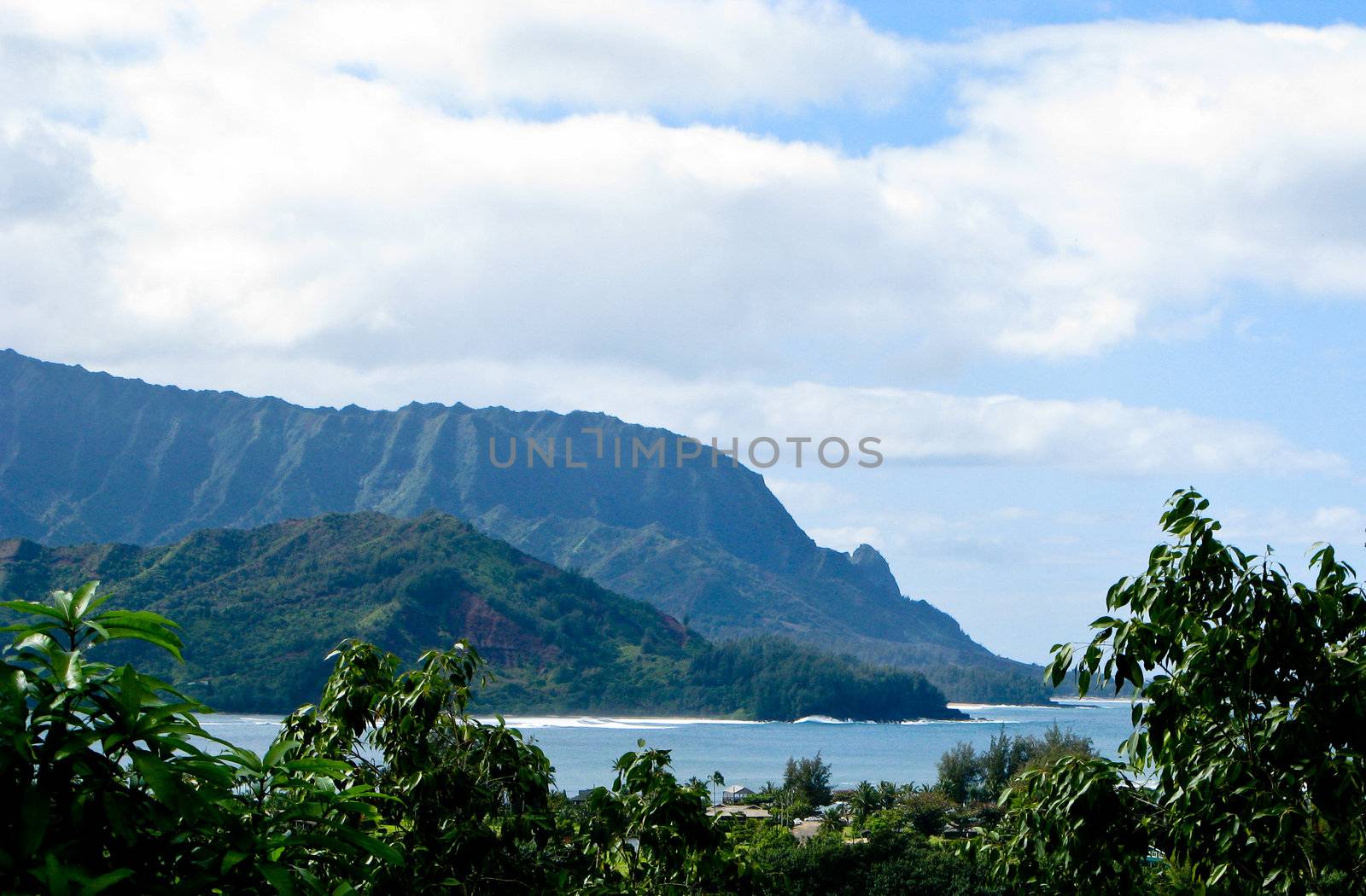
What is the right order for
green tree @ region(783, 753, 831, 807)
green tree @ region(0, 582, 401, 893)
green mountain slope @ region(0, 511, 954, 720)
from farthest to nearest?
green mountain slope @ region(0, 511, 954, 720) < green tree @ region(783, 753, 831, 807) < green tree @ region(0, 582, 401, 893)

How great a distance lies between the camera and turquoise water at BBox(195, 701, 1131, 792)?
72000 mm

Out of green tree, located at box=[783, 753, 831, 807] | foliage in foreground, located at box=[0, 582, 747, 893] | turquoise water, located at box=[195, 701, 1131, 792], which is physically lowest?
turquoise water, located at box=[195, 701, 1131, 792]

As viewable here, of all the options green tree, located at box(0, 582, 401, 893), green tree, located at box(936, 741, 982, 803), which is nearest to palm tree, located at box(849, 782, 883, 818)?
green tree, located at box(936, 741, 982, 803)

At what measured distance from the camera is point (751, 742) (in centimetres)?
10638

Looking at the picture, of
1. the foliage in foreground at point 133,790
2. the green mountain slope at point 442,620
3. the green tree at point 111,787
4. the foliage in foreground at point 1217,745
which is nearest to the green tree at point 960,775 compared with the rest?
the foliage in foreground at point 1217,745

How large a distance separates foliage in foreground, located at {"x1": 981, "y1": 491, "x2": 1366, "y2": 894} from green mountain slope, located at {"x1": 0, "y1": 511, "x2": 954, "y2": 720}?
3884 inches

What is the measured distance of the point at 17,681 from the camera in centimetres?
202

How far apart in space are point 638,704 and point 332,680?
398 ft

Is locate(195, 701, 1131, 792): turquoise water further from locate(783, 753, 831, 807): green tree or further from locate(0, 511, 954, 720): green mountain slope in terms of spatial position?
locate(783, 753, 831, 807): green tree

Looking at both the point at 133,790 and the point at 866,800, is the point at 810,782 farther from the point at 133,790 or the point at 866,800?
the point at 133,790

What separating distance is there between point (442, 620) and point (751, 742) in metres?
33.5

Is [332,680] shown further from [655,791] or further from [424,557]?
[424,557]

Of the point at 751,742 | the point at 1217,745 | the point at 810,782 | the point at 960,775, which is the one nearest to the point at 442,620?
the point at 751,742

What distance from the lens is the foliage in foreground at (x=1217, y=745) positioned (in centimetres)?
420
